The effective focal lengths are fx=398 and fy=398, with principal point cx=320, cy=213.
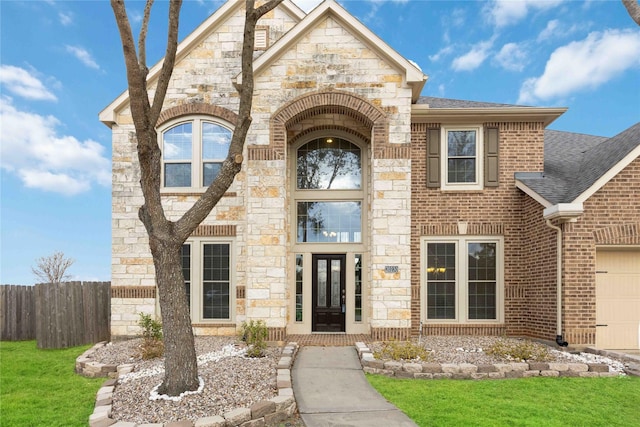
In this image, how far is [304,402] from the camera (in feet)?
19.4

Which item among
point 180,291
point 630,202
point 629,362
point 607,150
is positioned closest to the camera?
point 180,291

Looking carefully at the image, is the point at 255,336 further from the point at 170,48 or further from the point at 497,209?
the point at 497,209

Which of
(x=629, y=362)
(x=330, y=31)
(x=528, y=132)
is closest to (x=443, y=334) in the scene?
(x=629, y=362)

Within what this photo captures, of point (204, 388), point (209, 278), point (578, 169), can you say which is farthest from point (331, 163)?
point (578, 169)

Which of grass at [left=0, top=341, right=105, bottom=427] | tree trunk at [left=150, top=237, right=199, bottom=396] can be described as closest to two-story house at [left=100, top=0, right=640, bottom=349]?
grass at [left=0, top=341, right=105, bottom=427]

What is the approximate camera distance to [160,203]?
19.4 feet

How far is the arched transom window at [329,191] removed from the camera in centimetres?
1055

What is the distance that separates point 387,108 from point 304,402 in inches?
254

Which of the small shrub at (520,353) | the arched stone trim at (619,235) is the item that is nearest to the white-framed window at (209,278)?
the small shrub at (520,353)

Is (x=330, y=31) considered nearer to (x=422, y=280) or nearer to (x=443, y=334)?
(x=422, y=280)

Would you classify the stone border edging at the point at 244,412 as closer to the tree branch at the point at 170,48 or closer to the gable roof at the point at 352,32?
the tree branch at the point at 170,48

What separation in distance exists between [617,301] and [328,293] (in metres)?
6.67

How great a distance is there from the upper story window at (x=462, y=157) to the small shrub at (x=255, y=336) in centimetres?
558

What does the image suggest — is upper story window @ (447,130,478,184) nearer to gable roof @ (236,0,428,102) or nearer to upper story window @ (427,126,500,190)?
upper story window @ (427,126,500,190)
